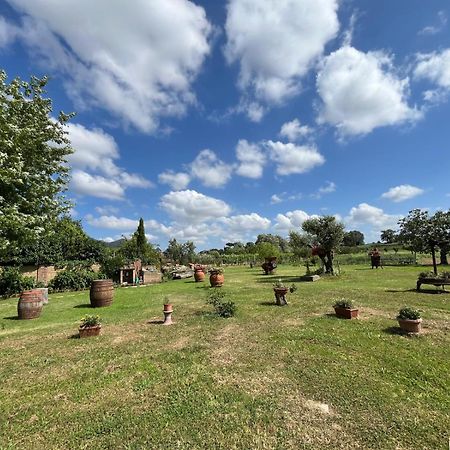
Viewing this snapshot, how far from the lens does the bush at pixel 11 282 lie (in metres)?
17.5

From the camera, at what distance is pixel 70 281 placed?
19.8m

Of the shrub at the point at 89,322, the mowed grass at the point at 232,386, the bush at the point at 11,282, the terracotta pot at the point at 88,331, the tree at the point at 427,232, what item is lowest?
the mowed grass at the point at 232,386

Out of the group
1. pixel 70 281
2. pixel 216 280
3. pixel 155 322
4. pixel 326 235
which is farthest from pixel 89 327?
pixel 326 235

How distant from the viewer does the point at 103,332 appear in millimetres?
8539

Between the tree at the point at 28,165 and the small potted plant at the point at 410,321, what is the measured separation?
9.17m

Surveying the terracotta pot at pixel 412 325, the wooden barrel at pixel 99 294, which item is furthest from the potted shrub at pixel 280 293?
the wooden barrel at pixel 99 294

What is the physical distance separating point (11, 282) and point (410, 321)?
20809mm

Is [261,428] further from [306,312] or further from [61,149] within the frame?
[61,149]

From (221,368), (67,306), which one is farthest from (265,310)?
(67,306)

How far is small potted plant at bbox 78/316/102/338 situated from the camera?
26.5 feet

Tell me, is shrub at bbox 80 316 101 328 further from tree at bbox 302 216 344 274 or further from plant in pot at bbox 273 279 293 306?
tree at bbox 302 216 344 274

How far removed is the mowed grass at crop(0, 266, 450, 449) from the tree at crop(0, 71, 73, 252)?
119 inches

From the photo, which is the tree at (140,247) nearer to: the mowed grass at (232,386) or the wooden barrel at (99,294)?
the wooden barrel at (99,294)

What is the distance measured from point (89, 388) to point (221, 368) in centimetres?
240
